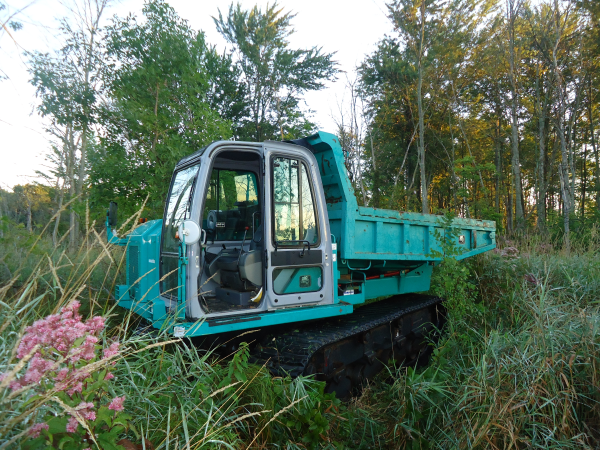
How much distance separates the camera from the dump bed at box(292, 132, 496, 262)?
13.9 ft

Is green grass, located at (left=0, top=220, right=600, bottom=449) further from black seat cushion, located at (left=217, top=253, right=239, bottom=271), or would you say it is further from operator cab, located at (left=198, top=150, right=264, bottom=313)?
black seat cushion, located at (left=217, top=253, right=239, bottom=271)

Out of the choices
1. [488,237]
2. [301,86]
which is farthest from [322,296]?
[301,86]

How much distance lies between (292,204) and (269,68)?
1765 cm

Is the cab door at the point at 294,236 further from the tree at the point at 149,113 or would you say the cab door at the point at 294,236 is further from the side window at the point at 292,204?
the tree at the point at 149,113

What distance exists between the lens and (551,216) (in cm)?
1561

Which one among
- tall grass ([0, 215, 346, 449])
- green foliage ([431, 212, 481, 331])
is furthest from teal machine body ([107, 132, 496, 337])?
tall grass ([0, 215, 346, 449])

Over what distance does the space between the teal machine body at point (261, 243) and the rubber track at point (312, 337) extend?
0.18m

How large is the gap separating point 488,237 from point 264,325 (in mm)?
4888

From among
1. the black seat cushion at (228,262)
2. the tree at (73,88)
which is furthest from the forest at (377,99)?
the black seat cushion at (228,262)

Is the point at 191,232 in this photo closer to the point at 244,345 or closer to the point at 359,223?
the point at 244,345

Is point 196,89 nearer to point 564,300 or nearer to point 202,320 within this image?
point 202,320

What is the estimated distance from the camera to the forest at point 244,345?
70.5 inches

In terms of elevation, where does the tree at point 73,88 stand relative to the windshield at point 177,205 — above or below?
above

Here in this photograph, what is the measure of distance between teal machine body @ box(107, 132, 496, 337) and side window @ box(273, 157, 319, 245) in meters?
0.01
